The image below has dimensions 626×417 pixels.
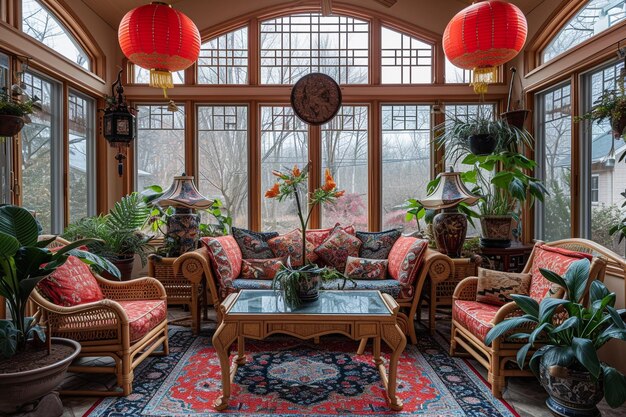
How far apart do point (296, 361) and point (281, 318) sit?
81 cm

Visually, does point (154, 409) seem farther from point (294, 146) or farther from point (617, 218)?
point (617, 218)

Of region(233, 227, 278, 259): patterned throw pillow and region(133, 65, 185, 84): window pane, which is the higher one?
region(133, 65, 185, 84): window pane

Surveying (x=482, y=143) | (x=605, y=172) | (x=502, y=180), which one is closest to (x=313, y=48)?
(x=482, y=143)

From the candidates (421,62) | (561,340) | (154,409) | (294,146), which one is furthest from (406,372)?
(421,62)

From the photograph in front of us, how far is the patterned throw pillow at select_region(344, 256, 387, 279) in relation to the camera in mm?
3801

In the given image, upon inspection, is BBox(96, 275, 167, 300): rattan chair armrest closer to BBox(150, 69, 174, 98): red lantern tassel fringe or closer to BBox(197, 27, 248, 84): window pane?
BBox(150, 69, 174, 98): red lantern tassel fringe

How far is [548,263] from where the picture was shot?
9.52ft

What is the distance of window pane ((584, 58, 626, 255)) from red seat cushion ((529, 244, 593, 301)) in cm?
71

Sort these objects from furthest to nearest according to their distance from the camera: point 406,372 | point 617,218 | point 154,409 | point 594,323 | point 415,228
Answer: point 415,228, point 617,218, point 406,372, point 154,409, point 594,323

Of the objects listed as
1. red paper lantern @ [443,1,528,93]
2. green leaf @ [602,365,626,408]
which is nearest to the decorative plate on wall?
red paper lantern @ [443,1,528,93]

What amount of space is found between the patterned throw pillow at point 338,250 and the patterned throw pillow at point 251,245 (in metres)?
0.53

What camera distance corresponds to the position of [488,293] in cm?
304

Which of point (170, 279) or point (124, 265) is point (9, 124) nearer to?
point (124, 265)

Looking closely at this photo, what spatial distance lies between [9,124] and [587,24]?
4.63 meters
